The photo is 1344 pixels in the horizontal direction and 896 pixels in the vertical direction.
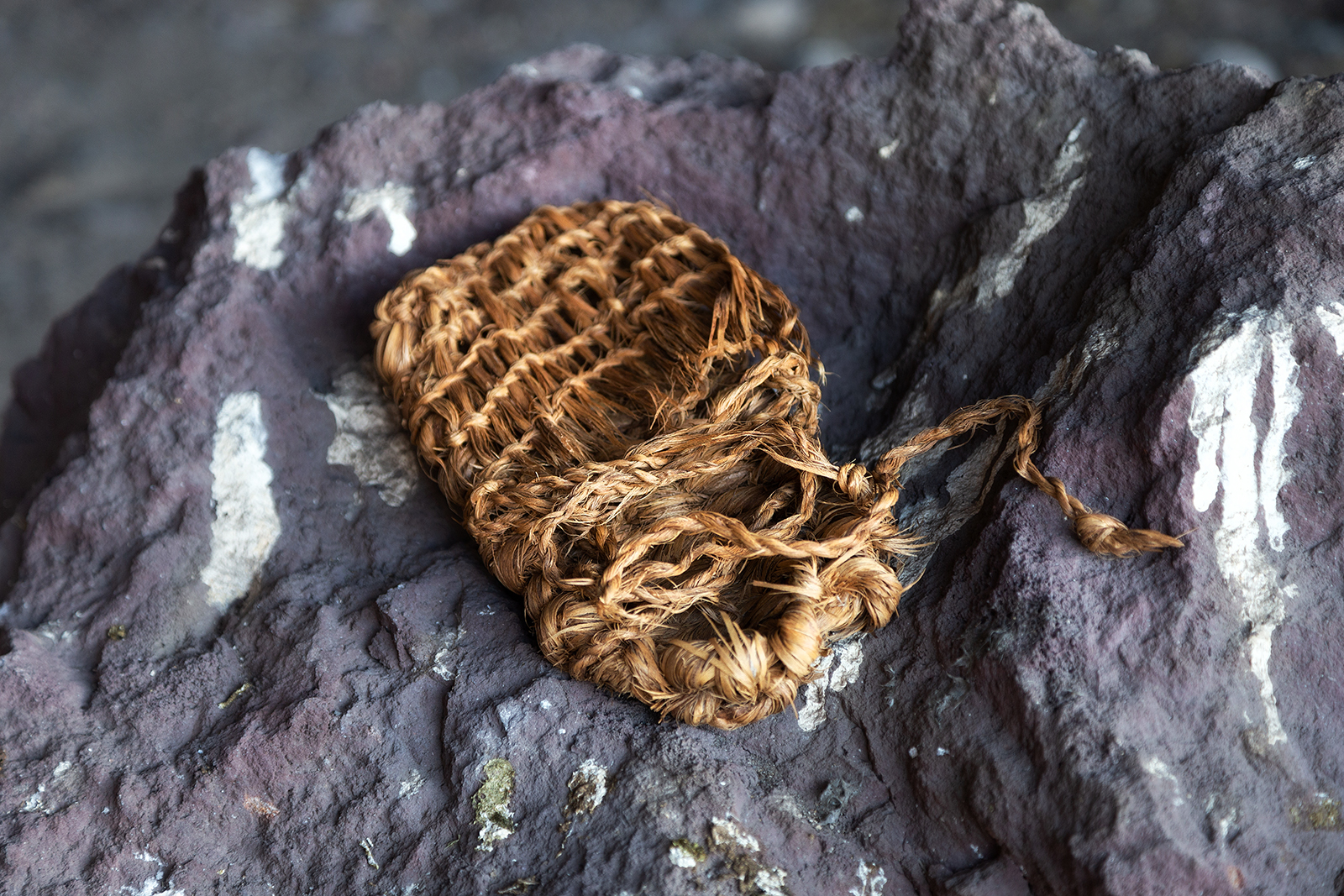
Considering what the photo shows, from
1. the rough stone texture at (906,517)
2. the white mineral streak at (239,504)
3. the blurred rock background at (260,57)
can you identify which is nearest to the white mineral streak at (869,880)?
the rough stone texture at (906,517)

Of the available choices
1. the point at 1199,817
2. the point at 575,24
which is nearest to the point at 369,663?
the point at 1199,817

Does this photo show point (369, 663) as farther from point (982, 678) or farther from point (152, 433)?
point (982, 678)

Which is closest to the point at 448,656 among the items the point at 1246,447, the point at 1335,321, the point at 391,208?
the point at 391,208

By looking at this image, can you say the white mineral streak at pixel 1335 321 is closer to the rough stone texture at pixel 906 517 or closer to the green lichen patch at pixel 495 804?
the rough stone texture at pixel 906 517

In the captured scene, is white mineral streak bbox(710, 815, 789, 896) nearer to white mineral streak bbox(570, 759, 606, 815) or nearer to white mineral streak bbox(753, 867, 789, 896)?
white mineral streak bbox(753, 867, 789, 896)

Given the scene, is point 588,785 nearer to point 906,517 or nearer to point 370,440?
point 906,517
